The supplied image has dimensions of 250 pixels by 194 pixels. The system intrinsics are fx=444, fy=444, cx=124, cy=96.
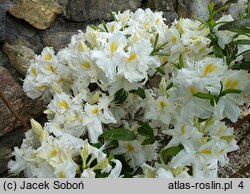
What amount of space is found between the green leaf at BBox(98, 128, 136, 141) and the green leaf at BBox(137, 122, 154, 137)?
6 centimetres

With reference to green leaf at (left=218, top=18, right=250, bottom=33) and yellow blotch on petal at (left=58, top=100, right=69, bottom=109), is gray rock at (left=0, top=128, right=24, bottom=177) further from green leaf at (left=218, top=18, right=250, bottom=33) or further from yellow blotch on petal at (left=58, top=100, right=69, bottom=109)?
green leaf at (left=218, top=18, right=250, bottom=33)

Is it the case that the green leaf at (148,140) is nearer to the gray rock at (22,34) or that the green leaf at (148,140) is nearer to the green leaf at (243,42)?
the green leaf at (243,42)

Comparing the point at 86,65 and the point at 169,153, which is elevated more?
the point at 86,65

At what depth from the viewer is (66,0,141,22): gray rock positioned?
6.13ft

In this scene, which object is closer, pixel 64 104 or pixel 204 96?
pixel 204 96

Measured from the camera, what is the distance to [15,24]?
1741 millimetres

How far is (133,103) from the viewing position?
1490 mm

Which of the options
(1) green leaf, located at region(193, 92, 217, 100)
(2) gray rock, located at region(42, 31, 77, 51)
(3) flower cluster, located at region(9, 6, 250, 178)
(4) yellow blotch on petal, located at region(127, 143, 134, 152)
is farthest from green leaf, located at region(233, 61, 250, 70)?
(2) gray rock, located at region(42, 31, 77, 51)

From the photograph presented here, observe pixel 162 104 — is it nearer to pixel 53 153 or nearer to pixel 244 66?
pixel 244 66

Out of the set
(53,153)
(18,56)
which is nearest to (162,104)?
(53,153)

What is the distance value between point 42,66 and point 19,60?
32 cm

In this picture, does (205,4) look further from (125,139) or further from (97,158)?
(97,158)

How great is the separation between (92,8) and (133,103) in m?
0.61

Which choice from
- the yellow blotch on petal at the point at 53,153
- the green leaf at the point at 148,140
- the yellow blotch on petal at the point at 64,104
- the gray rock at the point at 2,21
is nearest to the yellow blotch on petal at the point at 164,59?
the green leaf at the point at 148,140
